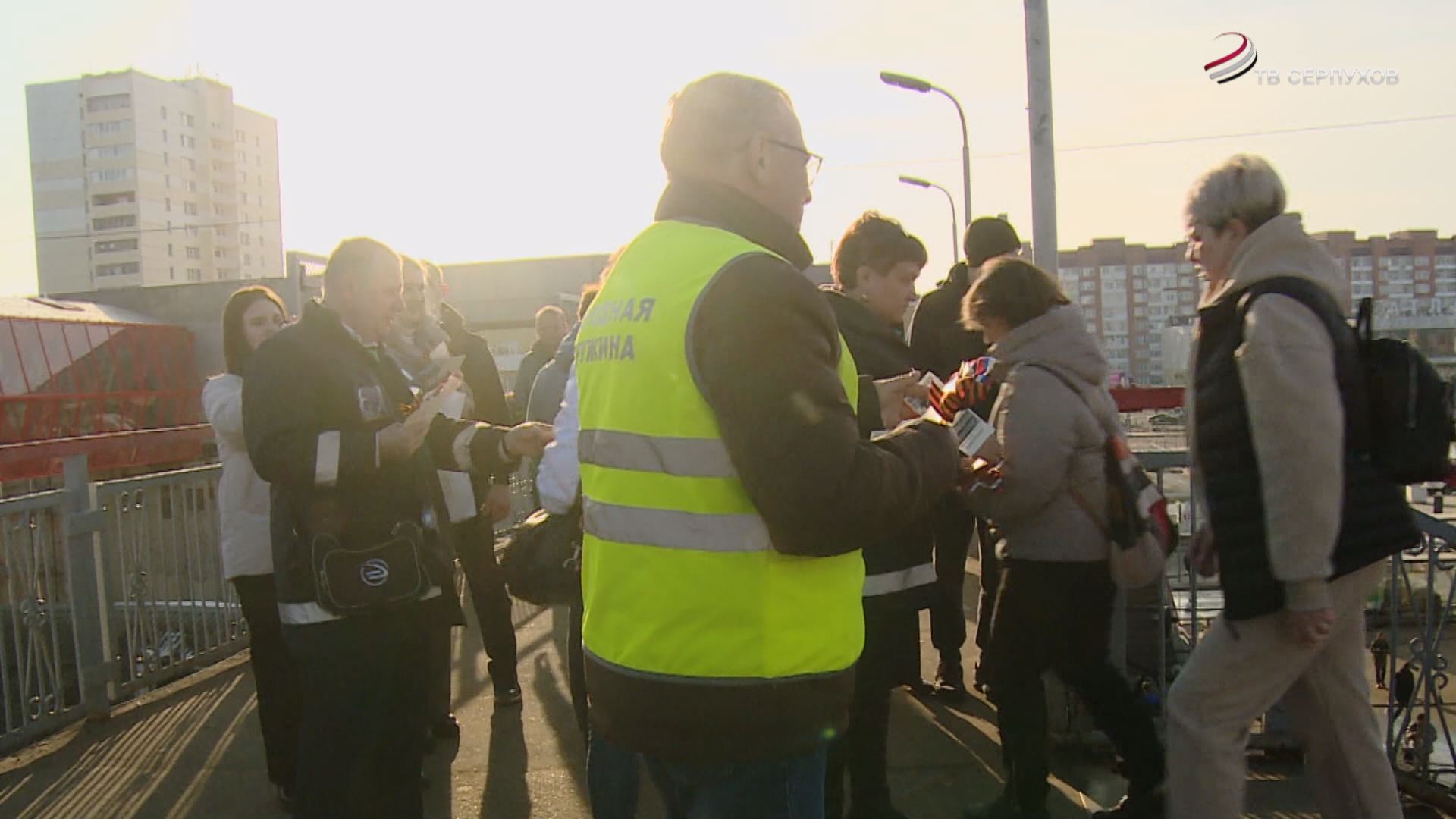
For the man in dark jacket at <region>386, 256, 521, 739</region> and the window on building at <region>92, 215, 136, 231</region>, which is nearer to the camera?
the man in dark jacket at <region>386, 256, 521, 739</region>

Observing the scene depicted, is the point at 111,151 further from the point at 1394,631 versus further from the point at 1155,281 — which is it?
the point at 1394,631

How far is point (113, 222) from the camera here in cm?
11012

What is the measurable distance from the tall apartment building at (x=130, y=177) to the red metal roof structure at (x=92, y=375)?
76.2 m

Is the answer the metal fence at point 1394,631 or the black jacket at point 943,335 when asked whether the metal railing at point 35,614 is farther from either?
the metal fence at point 1394,631

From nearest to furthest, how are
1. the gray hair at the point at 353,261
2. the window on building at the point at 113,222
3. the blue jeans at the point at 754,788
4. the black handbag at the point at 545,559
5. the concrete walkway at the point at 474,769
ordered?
the blue jeans at the point at 754,788, the black handbag at the point at 545,559, the gray hair at the point at 353,261, the concrete walkway at the point at 474,769, the window on building at the point at 113,222

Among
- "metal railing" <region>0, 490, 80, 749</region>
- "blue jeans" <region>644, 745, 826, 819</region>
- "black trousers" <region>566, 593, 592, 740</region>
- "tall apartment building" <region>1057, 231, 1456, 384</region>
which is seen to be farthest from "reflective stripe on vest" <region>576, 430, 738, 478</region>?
"tall apartment building" <region>1057, 231, 1456, 384</region>

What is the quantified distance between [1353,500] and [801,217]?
5.83ft

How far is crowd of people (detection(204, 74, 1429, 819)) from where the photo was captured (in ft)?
5.95

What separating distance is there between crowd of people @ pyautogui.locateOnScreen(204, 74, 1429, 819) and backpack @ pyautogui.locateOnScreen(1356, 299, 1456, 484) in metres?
0.08

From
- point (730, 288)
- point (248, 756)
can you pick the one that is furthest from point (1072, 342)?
point (248, 756)

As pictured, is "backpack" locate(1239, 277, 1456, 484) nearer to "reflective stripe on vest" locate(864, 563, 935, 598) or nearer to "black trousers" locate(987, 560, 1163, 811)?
"black trousers" locate(987, 560, 1163, 811)

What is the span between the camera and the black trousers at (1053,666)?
358cm

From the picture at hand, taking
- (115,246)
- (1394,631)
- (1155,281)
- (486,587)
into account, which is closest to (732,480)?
(1394,631)

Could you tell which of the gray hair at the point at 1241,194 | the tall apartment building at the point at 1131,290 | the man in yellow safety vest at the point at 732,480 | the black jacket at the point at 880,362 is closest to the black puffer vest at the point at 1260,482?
the gray hair at the point at 1241,194
